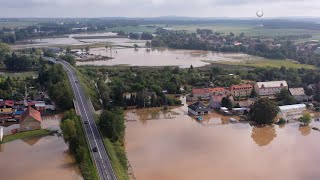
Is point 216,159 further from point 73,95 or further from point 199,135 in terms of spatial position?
point 73,95

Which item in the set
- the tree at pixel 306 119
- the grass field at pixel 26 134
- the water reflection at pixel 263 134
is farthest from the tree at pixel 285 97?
the grass field at pixel 26 134

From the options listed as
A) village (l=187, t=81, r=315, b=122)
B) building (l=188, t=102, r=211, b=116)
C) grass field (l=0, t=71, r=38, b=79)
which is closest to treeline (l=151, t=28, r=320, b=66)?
village (l=187, t=81, r=315, b=122)

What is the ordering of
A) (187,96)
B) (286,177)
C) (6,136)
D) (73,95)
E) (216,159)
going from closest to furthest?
(286,177)
(216,159)
(6,136)
(73,95)
(187,96)

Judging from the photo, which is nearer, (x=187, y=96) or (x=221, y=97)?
(x=221, y=97)

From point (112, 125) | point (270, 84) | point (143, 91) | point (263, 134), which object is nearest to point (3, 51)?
point (143, 91)

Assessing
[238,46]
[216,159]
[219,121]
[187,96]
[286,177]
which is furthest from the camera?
[238,46]

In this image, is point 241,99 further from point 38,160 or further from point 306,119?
point 38,160

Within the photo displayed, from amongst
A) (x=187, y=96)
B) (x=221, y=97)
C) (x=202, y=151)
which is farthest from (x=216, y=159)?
(x=187, y=96)
